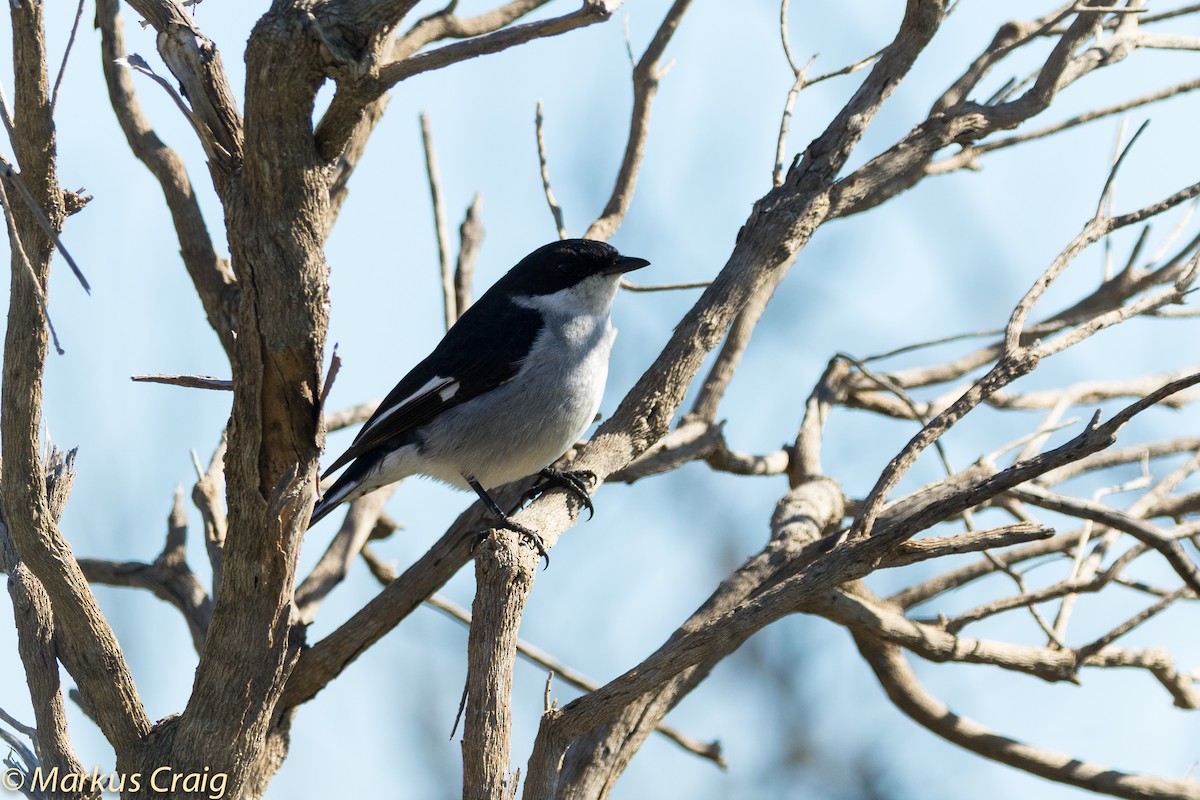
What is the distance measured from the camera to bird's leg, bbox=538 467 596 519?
3.87 m

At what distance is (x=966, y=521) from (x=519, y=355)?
186cm

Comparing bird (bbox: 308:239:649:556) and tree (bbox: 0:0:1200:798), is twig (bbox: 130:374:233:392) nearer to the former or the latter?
tree (bbox: 0:0:1200:798)

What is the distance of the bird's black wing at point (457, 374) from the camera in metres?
4.38

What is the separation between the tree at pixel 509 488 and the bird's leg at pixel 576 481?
0.14 ft

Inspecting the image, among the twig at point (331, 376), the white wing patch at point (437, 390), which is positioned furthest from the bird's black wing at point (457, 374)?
the twig at point (331, 376)

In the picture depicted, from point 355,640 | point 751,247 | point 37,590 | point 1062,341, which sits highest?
point 751,247

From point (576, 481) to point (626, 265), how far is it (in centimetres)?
110

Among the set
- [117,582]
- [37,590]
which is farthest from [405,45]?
[37,590]

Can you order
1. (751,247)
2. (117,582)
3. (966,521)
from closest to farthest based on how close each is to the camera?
1. (751,247)
2. (966,521)
3. (117,582)

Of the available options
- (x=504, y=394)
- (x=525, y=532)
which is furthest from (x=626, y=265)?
(x=525, y=532)

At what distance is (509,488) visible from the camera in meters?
4.73

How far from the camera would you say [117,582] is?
484 cm

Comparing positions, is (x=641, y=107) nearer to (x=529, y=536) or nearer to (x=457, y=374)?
(x=457, y=374)

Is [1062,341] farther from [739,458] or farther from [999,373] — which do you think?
[739,458]
